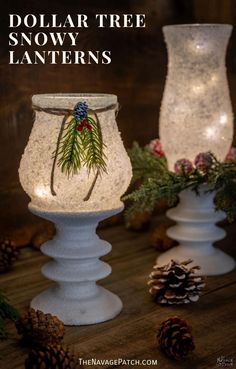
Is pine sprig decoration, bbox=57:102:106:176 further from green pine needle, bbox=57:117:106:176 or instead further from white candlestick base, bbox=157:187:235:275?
white candlestick base, bbox=157:187:235:275

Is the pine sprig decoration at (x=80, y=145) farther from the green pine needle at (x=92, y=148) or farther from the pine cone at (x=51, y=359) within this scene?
the pine cone at (x=51, y=359)

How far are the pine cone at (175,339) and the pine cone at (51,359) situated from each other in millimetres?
147

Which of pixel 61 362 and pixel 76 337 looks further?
pixel 76 337

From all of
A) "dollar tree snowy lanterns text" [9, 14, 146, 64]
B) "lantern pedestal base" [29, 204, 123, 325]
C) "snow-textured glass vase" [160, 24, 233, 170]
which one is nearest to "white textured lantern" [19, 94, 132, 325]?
"lantern pedestal base" [29, 204, 123, 325]

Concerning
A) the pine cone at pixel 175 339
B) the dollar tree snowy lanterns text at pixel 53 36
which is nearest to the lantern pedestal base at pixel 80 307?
the pine cone at pixel 175 339

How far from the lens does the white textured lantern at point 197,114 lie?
3.97ft

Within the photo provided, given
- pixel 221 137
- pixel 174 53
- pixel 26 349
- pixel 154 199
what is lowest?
pixel 26 349

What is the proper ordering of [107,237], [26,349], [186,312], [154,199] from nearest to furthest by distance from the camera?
[26,349] < [186,312] < [154,199] < [107,237]

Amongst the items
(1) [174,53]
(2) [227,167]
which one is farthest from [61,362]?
(1) [174,53]

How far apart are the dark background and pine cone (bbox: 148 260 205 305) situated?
1.53ft

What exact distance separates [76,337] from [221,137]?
1.69 feet

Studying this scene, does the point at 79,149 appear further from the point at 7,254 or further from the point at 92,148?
the point at 7,254

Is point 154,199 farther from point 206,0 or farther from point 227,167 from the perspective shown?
point 206,0

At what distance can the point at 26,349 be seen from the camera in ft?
3.06
